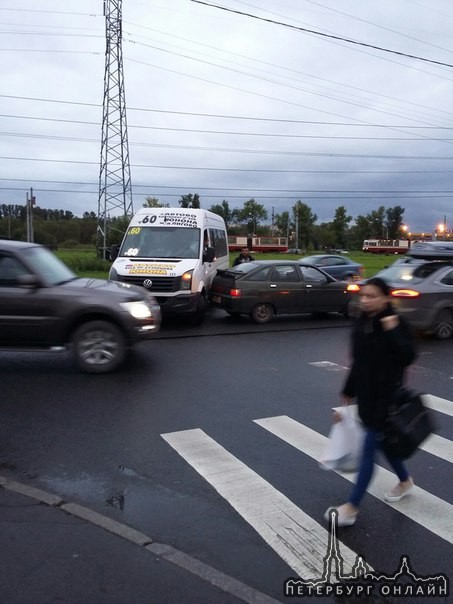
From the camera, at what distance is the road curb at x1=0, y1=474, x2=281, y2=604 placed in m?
3.11

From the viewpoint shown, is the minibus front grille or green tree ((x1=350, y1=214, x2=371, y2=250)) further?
green tree ((x1=350, y1=214, x2=371, y2=250))

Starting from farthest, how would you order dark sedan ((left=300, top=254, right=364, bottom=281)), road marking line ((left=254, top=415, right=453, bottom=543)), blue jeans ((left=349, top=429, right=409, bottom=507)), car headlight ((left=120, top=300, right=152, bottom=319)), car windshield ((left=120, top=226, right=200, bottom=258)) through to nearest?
dark sedan ((left=300, top=254, right=364, bottom=281)) < car windshield ((left=120, top=226, right=200, bottom=258)) < car headlight ((left=120, top=300, right=152, bottom=319)) < road marking line ((left=254, top=415, right=453, bottom=543)) < blue jeans ((left=349, top=429, right=409, bottom=507))

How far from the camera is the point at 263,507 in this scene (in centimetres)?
419

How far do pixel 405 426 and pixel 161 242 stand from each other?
1015 cm

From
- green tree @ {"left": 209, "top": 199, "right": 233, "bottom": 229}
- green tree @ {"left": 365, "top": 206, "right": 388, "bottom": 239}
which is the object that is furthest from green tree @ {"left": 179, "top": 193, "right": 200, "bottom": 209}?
green tree @ {"left": 365, "top": 206, "right": 388, "bottom": 239}

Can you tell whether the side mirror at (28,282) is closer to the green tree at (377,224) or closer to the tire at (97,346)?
the tire at (97,346)

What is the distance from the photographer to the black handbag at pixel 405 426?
12.2 ft

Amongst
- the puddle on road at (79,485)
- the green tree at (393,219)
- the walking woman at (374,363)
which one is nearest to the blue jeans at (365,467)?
the walking woman at (374,363)

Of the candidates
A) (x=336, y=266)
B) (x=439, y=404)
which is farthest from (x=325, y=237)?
(x=439, y=404)

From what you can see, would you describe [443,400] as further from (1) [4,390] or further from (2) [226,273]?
(2) [226,273]

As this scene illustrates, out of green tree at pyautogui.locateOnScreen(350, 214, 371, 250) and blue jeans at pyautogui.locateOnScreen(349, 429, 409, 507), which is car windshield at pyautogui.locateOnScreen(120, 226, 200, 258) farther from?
green tree at pyautogui.locateOnScreen(350, 214, 371, 250)

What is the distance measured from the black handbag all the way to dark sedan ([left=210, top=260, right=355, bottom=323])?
9.33 m

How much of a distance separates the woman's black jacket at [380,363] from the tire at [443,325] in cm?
822

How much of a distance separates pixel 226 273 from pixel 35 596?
36.3ft
